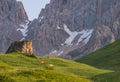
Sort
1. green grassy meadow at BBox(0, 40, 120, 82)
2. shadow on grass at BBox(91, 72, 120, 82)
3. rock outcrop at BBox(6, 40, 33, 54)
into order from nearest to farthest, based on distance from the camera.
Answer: green grassy meadow at BBox(0, 40, 120, 82) < shadow on grass at BBox(91, 72, 120, 82) < rock outcrop at BBox(6, 40, 33, 54)

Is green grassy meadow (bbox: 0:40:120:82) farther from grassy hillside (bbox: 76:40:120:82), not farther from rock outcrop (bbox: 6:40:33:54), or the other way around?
rock outcrop (bbox: 6:40:33:54)

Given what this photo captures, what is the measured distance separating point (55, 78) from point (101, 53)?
66.3 metres

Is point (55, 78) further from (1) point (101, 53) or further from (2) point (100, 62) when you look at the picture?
(1) point (101, 53)

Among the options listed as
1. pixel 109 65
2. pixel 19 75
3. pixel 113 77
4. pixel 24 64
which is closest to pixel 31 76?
pixel 19 75

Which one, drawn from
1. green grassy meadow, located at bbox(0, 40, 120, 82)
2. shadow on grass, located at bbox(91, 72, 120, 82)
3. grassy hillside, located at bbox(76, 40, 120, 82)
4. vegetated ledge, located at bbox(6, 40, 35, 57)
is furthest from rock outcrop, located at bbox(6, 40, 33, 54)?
shadow on grass, located at bbox(91, 72, 120, 82)

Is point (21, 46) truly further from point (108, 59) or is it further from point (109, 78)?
point (109, 78)

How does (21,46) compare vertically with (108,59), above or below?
above

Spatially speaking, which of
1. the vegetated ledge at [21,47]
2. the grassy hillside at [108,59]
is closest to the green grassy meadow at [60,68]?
the grassy hillside at [108,59]

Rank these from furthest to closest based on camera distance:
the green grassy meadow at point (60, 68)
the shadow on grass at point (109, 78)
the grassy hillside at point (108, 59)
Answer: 1. the grassy hillside at point (108, 59)
2. the shadow on grass at point (109, 78)
3. the green grassy meadow at point (60, 68)

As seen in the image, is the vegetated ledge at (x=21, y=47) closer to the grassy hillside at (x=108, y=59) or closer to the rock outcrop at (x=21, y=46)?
the rock outcrop at (x=21, y=46)

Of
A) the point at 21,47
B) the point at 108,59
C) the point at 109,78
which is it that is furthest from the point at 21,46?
the point at 109,78

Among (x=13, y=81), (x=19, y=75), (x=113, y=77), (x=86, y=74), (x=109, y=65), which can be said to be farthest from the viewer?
(x=109, y=65)

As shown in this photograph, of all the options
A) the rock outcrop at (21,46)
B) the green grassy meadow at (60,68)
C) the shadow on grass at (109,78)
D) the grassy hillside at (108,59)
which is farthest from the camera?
the rock outcrop at (21,46)

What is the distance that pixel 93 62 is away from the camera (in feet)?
294
